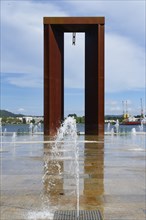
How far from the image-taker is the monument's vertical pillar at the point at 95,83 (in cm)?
2611

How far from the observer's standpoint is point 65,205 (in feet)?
17.4

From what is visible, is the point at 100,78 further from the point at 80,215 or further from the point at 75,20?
the point at 80,215

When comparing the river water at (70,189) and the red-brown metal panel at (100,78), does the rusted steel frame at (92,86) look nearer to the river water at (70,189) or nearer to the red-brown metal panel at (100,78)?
the red-brown metal panel at (100,78)

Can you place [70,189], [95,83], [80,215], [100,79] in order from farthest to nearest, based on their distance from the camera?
[95,83] → [100,79] → [70,189] → [80,215]

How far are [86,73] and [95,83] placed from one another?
4.18 ft

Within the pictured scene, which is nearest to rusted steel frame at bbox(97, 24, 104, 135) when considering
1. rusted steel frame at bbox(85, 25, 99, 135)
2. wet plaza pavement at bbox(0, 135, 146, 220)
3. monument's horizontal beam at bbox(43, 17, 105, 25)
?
rusted steel frame at bbox(85, 25, 99, 135)

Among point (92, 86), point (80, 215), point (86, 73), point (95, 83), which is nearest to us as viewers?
point (80, 215)

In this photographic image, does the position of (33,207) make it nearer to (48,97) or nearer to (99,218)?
(99,218)

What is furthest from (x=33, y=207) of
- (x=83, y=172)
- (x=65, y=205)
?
(x=83, y=172)

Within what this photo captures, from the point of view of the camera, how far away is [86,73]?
1069 inches

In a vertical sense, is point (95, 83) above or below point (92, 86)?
above

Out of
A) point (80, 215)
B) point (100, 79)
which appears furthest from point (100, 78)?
point (80, 215)

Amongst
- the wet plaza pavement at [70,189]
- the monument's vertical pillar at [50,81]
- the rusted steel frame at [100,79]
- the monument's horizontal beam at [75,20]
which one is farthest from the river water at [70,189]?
the monument's horizontal beam at [75,20]

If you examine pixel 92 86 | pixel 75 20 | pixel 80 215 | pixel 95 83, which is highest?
pixel 75 20
